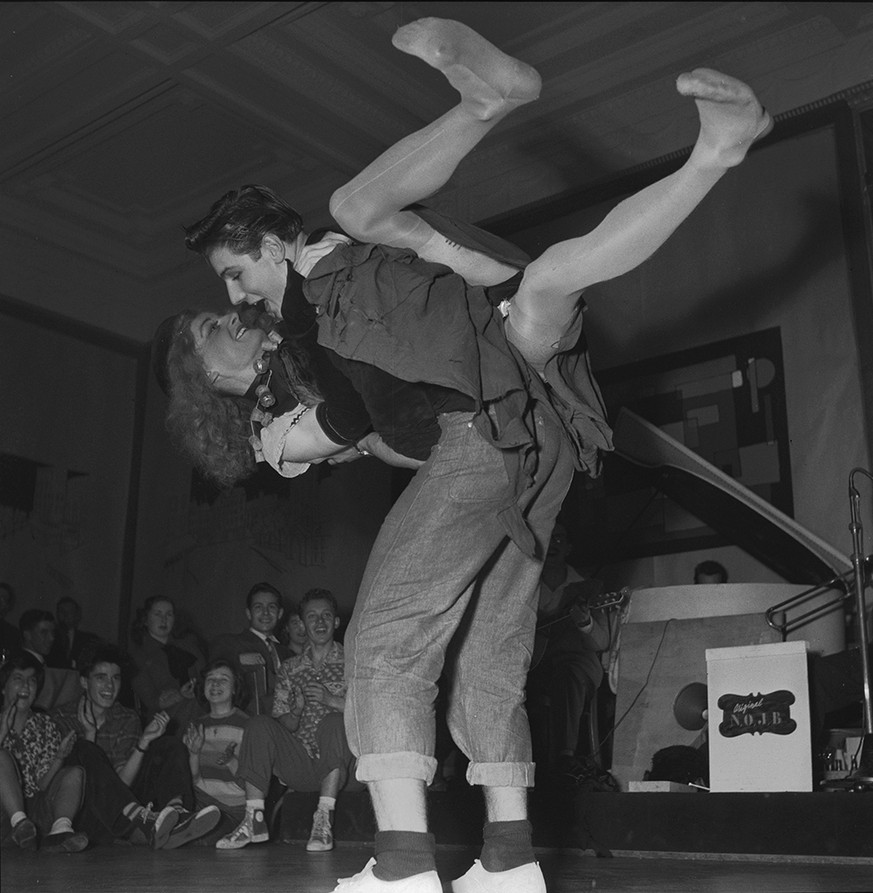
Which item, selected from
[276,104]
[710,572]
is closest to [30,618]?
[276,104]

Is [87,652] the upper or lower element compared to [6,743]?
upper

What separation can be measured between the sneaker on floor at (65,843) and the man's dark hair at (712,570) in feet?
6.34

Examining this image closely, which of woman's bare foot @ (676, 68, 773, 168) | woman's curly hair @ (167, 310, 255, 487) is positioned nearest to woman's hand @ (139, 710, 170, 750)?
woman's curly hair @ (167, 310, 255, 487)

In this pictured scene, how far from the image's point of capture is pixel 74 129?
2039mm

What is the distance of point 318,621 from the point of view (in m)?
2.81

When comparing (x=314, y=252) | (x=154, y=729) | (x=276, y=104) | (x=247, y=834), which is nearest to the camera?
(x=314, y=252)

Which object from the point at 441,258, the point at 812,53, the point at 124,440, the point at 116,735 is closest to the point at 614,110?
the point at 812,53

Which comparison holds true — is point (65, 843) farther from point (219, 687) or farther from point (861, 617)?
point (861, 617)

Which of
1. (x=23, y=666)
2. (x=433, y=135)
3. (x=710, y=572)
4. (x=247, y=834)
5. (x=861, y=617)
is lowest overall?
(x=247, y=834)

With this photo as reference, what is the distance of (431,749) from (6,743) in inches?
65.7

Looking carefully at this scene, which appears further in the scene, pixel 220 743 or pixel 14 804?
pixel 220 743

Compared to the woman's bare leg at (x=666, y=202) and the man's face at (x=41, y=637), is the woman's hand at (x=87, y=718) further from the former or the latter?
the woman's bare leg at (x=666, y=202)

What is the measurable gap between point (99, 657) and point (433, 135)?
1.69 metres

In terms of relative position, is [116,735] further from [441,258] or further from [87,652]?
[441,258]
